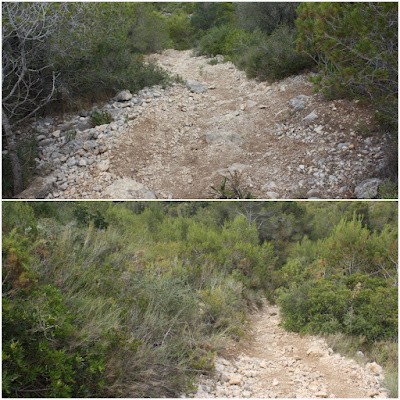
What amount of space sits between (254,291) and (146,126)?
4355mm

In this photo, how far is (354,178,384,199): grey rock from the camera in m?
5.46

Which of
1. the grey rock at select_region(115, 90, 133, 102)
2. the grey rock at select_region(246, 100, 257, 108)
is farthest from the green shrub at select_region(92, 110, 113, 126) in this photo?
the grey rock at select_region(246, 100, 257, 108)

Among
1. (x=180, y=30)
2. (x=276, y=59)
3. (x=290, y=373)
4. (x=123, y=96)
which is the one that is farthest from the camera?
(x=180, y=30)

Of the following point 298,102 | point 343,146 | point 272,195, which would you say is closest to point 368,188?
point 343,146

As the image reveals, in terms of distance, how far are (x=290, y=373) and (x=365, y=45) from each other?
Answer: 4.63 metres

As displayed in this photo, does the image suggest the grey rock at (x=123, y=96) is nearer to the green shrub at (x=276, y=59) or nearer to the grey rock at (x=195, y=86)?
the grey rock at (x=195, y=86)

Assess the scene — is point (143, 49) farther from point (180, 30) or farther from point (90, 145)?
point (90, 145)

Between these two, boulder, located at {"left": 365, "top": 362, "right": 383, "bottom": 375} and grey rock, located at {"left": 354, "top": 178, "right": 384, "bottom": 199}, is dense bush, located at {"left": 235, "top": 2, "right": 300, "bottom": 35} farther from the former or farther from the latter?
boulder, located at {"left": 365, "top": 362, "right": 383, "bottom": 375}

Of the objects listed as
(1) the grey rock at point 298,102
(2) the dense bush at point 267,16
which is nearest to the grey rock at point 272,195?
(1) the grey rock at point 298,102

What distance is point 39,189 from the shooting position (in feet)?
22.0

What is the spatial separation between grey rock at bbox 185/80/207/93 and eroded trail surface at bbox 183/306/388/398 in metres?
6.85

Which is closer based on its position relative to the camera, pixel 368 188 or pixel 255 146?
pixel 368 188

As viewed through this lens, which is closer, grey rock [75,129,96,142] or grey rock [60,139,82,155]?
grey rock [60,139,82,155]

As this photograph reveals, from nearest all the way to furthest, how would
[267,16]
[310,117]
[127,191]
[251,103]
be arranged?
1. [127,191]
2. [310,117]
3. [251,103]
4. [267,16]
